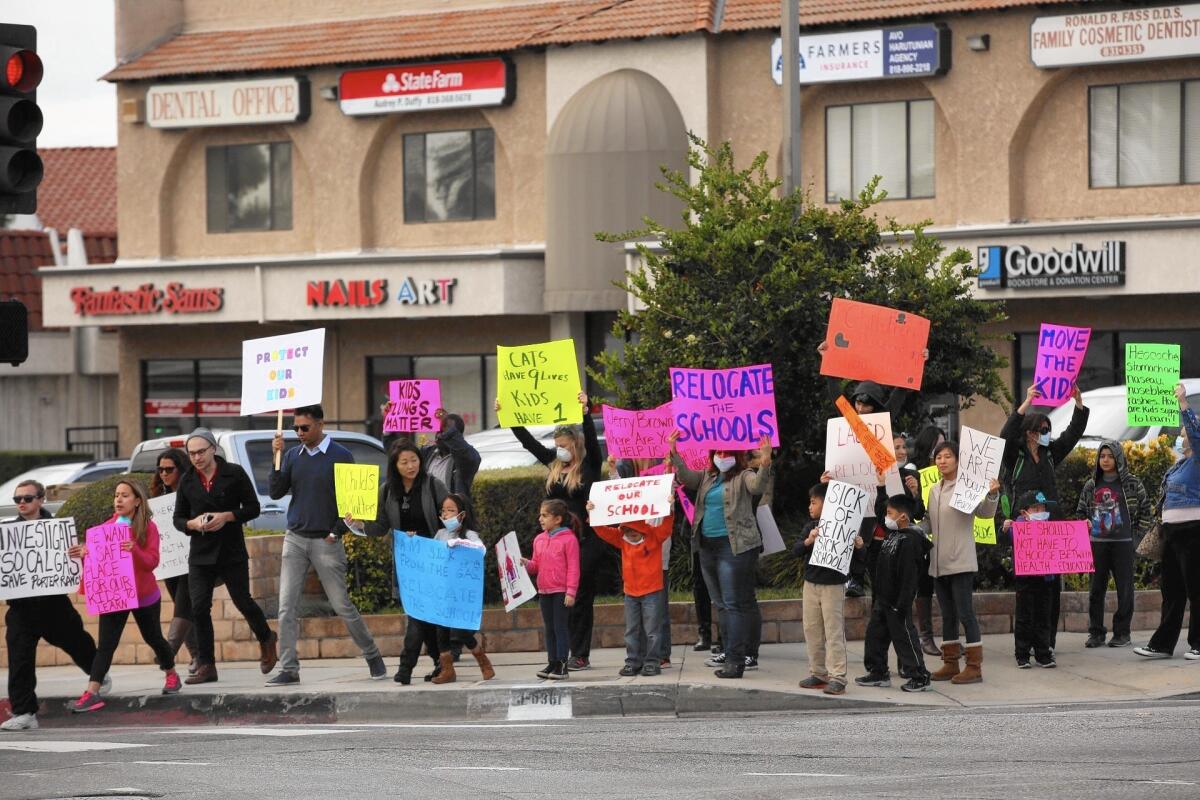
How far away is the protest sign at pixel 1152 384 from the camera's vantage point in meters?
14.1

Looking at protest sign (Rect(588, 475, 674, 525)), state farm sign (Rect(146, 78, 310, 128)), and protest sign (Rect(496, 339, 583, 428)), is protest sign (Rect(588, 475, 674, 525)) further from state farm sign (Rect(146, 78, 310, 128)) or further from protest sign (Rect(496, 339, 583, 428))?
state farm sign (Rect(146, 78, 310, 128))

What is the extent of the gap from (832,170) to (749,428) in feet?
60.4

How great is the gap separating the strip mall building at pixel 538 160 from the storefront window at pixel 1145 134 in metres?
0.04

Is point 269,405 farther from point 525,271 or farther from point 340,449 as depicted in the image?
point 525,271

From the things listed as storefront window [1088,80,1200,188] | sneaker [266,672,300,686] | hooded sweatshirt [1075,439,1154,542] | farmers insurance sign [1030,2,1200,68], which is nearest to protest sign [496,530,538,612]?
sneaker [266,672,300,686]

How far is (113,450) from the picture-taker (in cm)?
3991

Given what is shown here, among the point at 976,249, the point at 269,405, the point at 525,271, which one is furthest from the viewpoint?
the point at 525,271

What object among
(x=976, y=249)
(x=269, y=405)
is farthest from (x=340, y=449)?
(x=976, y=249)

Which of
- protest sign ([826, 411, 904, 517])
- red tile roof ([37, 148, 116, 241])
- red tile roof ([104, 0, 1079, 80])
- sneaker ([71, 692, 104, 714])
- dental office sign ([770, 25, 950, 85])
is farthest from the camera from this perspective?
red tile roof ([37, 148, 116, 241])

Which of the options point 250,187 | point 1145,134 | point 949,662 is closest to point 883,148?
point 1145,134

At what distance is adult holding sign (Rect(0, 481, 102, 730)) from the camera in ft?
42.3

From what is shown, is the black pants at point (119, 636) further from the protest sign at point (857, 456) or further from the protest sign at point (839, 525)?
the protest sign at point (857, 456)

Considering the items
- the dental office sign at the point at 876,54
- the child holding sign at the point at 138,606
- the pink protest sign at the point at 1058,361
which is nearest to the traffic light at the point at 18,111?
the child holding sign at the point at 138,606

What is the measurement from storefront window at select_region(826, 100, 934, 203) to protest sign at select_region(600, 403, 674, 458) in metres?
16.5
